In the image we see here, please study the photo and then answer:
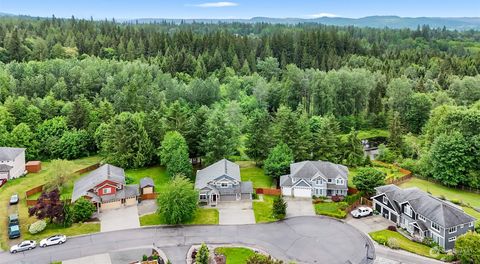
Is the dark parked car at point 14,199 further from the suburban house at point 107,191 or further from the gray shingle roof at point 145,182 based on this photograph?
the gray shingle roof at point 145,182

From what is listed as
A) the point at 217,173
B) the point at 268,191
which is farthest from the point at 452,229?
the point at 217,173

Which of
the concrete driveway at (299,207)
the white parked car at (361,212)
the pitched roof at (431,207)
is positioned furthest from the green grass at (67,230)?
the pitched roof at (431,207)

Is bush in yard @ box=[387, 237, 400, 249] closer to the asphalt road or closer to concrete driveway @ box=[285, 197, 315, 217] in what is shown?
the asphalt road

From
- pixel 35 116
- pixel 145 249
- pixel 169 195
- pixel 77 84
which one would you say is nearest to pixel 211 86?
pixel 77 84

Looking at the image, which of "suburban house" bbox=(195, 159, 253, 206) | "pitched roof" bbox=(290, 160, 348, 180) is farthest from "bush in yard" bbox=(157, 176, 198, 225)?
"pitched roof" bbox=(290, 160, 348, 180)

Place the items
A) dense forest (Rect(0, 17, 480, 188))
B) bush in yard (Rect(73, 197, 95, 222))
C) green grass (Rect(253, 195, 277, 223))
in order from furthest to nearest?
1. dense forest (Rect(0, 17, 480, 188))
2. green grass (Rect(253, 195, 277, 223))
3. bush in yard (Rect(73, 197, 95, 222))

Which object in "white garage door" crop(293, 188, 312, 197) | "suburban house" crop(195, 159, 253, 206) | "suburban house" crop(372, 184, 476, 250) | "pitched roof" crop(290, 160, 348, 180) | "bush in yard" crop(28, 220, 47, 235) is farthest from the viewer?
"white garage door" crop(293, 188, 312, 197)

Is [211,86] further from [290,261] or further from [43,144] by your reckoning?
[290,261]
